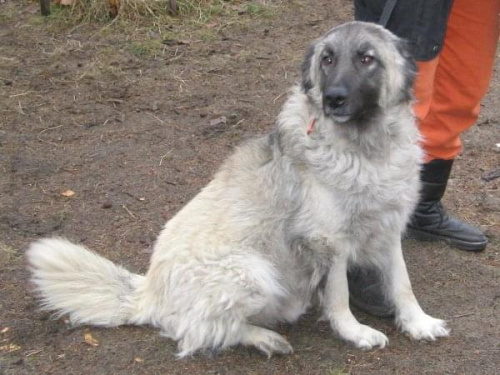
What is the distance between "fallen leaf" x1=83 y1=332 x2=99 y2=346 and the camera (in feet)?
11.2

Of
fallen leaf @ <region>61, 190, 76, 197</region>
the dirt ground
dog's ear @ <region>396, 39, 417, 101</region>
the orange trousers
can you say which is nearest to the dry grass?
the dirt ground

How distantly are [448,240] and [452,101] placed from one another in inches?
28.8

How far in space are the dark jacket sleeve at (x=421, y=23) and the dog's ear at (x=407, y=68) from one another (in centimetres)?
22

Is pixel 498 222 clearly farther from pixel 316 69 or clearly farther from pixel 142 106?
pixel 142 106

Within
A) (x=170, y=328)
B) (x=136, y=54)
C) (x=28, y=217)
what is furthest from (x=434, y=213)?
(x=136, y=54)

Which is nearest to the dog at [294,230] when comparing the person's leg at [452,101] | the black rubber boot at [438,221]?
the person's leg at [452,101]

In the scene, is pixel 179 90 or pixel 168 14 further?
pixel 168 14

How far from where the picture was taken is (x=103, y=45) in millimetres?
6664

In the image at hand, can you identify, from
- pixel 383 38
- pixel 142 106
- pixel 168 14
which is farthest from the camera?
pixel 168 14

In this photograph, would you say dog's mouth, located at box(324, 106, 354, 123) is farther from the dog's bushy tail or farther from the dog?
the dog's bushy tail

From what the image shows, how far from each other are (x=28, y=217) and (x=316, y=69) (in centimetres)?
200

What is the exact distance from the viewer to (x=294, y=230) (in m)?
3.30

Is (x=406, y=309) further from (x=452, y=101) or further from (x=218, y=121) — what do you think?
(x=218, y=121)

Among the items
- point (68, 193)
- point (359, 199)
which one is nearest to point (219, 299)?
point (359, 199)
